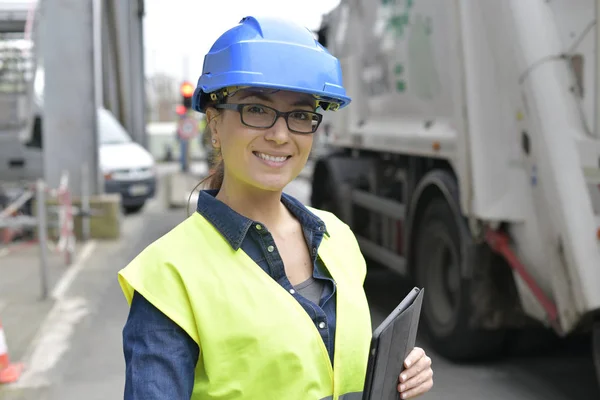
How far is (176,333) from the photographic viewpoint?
1.57m

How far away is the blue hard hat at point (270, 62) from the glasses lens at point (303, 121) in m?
0.05

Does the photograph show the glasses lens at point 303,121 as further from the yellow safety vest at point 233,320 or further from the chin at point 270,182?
the yellow safety vest at point 233,320

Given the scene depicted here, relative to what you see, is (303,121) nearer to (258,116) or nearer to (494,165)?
(258,116)

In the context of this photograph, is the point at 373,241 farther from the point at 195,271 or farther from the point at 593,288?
the point at 195,271

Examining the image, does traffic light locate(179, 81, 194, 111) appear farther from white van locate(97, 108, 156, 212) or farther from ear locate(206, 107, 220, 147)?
ear locate(206, 107, 220, 147)

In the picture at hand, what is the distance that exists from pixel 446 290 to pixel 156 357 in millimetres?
4696

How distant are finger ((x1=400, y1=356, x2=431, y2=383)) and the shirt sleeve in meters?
0.44

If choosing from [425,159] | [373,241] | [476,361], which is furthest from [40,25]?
[476,361]

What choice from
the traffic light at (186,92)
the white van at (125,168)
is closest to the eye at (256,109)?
the white van at (125,168)

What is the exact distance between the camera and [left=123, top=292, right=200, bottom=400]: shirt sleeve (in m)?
1.54

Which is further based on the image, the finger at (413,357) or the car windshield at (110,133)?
the car windshield at (110,133)

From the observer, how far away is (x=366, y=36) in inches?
335

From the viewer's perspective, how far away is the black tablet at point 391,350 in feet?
5.14

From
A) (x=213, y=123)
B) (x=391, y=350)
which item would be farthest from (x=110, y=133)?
(x=391, y=350)
